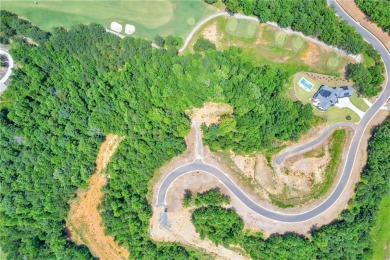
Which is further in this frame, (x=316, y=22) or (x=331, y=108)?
(x=331, y=108)

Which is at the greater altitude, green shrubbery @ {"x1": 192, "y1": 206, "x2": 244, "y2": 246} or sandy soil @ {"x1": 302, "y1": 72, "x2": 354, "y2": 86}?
sandy soil @ {"x1": 302, "y1": 72, "x2": 354, "y2": 86}

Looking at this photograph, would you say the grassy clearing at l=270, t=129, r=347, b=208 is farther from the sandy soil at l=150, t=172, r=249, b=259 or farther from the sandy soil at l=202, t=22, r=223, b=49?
the sandy soil at l=202, t=22, r=223, b=49

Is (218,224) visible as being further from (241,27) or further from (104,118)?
(241,27)

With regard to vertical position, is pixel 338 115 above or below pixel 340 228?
above

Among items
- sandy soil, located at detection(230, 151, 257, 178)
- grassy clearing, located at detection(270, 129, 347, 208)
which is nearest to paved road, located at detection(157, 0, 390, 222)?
grassy clearing, located at detection(270, 129, 347, 208)

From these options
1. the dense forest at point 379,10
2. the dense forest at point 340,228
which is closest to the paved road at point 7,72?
the dense forest at point 340,228

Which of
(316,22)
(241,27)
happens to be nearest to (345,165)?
(316,22)

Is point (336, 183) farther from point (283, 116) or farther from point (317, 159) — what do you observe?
point (283, 116)
